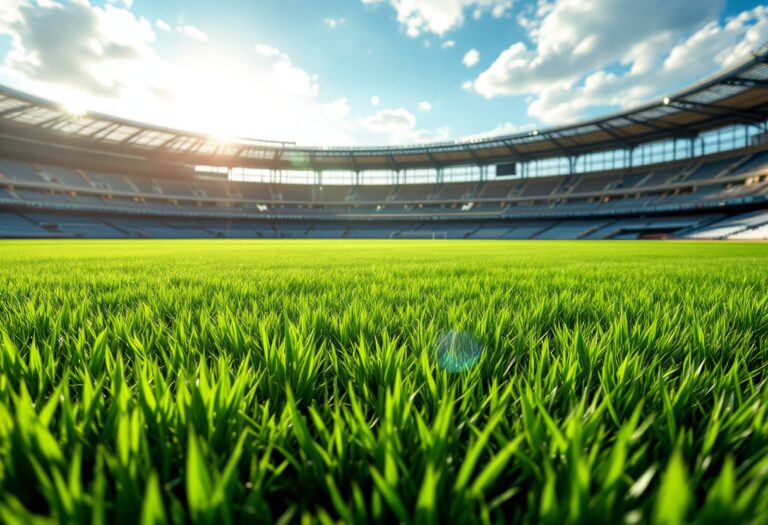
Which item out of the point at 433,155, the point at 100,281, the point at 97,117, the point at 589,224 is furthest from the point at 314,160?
the point at 100,281

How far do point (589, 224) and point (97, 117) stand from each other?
61375 millimetres

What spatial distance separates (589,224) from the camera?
161 ft

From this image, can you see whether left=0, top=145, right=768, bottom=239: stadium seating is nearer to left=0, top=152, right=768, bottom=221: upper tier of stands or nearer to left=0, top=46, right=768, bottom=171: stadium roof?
left=0, top=152, right=768, bottom=221: upper tier of stands

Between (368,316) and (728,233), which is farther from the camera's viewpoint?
(728,233)

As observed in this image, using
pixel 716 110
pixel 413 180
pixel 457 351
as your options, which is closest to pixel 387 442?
pixel 457 351

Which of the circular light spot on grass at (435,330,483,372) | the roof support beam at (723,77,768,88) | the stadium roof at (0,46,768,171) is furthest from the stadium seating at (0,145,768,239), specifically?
the circular light spot on grass at (435,330,483,372)

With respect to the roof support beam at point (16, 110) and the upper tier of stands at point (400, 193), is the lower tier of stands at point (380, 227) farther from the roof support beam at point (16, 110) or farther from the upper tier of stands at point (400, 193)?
the roof support beam at point (16, 110)

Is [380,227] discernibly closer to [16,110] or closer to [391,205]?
[391,205]

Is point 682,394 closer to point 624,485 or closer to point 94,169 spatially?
point 624,485

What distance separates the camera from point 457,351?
128cm

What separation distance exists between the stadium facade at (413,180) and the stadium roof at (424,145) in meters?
0.23

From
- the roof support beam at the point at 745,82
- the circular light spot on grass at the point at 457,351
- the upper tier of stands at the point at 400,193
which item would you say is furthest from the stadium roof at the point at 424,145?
the circular light spot on grass at the point at 457,351

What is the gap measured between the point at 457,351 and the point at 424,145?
56190 millimetres

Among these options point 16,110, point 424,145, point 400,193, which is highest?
point 424,145
